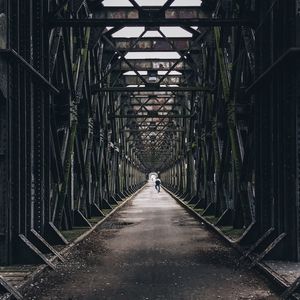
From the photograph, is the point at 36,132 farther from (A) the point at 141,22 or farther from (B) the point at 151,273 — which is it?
(B) the point at 151,273

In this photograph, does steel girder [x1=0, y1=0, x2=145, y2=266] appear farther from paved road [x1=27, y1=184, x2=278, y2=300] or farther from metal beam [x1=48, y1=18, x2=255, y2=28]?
paved road [x1=27, y1=184, x2=278, y2=300]

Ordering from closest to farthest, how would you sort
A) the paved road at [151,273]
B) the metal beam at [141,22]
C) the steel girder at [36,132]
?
the paved road at [151,273]
the steel girder at [36,132]
the metal beam at [141,22]

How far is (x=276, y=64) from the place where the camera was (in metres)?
8.03

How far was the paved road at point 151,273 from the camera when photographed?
6.39 meters

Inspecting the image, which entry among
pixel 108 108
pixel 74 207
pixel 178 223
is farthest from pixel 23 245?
pixel 108 108

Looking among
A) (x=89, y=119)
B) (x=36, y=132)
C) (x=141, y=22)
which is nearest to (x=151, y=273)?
(x=36, y=132)

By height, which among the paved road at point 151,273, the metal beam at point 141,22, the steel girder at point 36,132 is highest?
the metal beam at point 141,22

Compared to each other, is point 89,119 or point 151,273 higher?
point 89,119

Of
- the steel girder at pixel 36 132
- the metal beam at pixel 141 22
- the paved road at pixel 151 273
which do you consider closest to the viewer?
the paved road at pixel 151 273

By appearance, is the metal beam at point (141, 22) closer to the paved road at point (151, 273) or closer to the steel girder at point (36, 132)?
the steel girder at point (36, 132)

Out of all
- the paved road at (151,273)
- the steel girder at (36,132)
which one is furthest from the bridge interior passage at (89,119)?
the paved road at (151,273)

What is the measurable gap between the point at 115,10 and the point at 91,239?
8.10m

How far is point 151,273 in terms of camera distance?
7672 mm

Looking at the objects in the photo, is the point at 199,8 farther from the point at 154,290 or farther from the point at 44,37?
the point at 154,290
